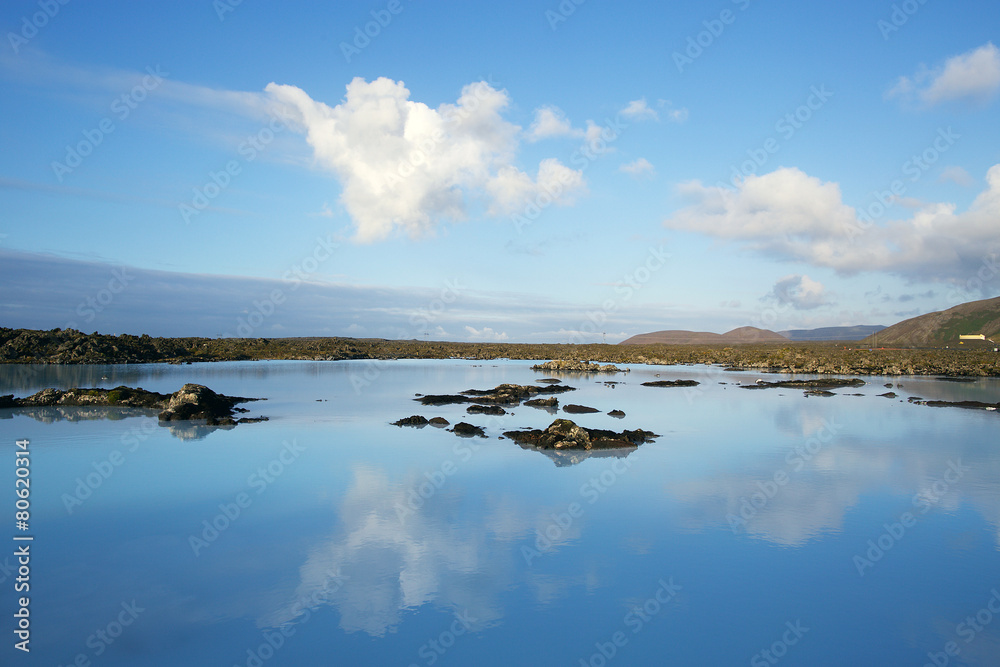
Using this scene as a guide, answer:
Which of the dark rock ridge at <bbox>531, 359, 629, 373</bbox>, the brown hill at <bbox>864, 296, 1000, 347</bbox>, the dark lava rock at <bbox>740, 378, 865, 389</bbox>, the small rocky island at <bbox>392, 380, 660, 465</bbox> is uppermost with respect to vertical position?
the brown hill at <bbox>864, 296, 1000, 347</bbox>

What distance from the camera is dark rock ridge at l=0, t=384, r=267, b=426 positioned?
64.5ft

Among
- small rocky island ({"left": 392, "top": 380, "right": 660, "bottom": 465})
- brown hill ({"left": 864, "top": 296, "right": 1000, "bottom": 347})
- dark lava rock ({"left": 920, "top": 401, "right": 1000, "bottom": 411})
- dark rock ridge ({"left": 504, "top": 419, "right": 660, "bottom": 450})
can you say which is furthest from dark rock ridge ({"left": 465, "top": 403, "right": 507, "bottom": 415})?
brown hill ({"left": 864, "top": 296, "right": 1000, "bottom": 347})

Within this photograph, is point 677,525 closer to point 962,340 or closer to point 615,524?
point 615,524

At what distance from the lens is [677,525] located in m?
9.57

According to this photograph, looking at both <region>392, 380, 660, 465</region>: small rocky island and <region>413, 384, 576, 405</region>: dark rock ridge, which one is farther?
<region>413, 384, 576, 405</region>: dark rock ridge

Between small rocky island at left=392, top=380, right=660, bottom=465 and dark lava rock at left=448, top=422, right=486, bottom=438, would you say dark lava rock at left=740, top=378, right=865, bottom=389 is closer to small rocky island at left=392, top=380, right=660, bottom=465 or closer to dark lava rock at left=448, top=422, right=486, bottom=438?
small rocky island at left=392, top=380, right=660, bottom=465

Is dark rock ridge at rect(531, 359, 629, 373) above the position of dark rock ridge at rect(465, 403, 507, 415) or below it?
above

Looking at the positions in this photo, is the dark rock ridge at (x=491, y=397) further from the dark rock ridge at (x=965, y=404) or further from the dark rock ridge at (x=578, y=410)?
the dark rock ridge at (x=965, y=404)

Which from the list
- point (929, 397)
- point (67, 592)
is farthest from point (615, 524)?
point (929, 397)

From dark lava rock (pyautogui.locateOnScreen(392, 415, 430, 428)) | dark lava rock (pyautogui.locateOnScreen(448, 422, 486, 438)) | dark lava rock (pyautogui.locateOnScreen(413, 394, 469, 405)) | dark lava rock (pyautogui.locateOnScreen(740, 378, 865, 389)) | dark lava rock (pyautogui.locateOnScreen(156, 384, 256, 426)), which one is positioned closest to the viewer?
dark lava rock (pyautogui.locateOnScreen(448, 422, 486, 438))

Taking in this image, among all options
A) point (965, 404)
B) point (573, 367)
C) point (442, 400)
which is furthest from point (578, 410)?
point (573, 367)

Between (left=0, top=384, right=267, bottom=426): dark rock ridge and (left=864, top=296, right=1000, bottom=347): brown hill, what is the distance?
145 meters

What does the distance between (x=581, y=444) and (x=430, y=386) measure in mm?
20131

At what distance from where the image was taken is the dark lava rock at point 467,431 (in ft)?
57.5
